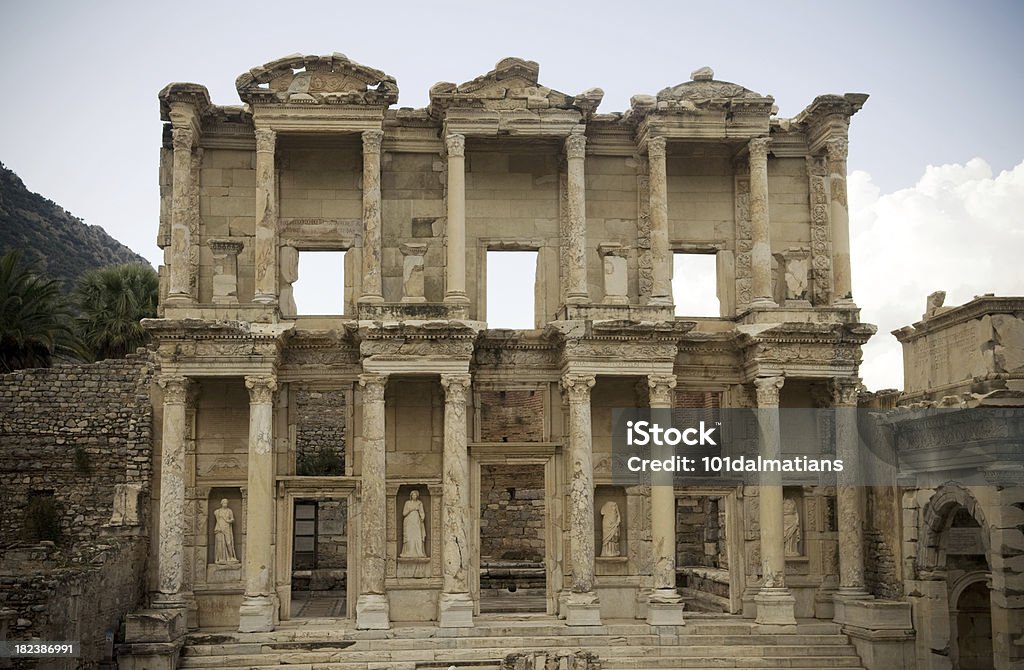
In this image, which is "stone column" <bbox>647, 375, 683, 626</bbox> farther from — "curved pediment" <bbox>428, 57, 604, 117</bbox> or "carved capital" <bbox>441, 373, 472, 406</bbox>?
"curved pediment" <bbox>428, 57, 604, 117</bbox>

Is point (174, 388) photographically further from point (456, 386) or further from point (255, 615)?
point (456, 386)

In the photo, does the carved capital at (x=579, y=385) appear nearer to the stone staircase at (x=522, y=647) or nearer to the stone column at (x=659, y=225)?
the stone column at (x=659, y=225)

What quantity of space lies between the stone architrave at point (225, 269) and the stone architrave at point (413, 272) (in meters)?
3.13

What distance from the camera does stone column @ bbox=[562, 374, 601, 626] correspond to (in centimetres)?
2119

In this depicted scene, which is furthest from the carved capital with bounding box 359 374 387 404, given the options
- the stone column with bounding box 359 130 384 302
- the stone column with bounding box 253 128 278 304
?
the stone column with bounding box 253 128 278 304

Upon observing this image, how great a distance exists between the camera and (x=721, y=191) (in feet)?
78.8

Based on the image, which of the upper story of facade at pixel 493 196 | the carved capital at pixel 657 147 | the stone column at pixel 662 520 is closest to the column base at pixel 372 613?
the stone column at pixel 662 520

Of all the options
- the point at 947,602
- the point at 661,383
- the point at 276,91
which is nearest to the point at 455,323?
the point at 661,383

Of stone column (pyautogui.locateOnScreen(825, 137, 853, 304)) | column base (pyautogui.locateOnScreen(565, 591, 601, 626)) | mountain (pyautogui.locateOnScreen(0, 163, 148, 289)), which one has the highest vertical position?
mountain (pyautogui.locateOnScreen(0, 163, 148, 289))

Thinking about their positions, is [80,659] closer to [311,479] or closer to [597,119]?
[311,479]

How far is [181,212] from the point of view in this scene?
2203 cm

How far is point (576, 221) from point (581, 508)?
17.3ft

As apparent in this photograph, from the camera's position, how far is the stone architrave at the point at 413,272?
22.4m

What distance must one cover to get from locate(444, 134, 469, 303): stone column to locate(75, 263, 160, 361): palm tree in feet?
44.3
